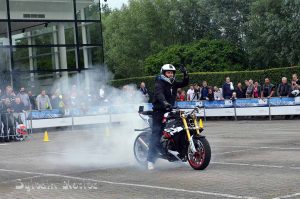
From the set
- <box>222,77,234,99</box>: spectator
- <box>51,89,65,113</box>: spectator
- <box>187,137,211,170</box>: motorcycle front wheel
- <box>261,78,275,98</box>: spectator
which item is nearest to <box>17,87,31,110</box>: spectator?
<box>51,89,65,113</box>: spectator

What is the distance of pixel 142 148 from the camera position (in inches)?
486

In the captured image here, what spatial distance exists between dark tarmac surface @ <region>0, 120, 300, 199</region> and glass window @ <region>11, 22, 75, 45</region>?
18.7 meters

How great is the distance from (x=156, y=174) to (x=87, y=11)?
27478 millimetres

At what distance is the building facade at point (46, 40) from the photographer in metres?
33.8

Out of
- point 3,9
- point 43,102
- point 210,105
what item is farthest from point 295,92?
point 3,9

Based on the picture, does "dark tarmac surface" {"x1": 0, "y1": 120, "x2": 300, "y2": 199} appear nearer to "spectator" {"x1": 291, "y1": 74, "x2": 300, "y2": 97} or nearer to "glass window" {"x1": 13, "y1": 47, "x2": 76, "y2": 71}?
"spectator" {"x1": 291, "y1": 74, "x2": 300, "y2": 97}

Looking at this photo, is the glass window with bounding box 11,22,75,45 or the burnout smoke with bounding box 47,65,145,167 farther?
the glass window with bounding box 11,22,75,45

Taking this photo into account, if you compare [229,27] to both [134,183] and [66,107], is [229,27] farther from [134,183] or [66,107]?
[134,183]

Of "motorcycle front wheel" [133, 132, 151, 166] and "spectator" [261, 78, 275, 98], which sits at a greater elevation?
"spectator" [261, 78, 275, 98]

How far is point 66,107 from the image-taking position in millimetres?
27672

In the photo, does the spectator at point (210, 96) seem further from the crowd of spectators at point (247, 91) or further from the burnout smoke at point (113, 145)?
the burnout smoke at point (113, 145)

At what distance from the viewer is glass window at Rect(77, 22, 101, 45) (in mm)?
36909

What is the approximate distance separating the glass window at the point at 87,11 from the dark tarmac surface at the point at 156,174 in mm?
20550

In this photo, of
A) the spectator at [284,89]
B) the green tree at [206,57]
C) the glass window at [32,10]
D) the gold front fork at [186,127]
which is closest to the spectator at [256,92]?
the spectator at [284,89]
